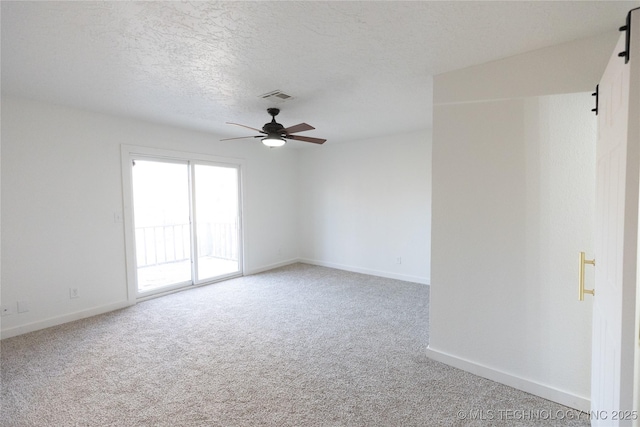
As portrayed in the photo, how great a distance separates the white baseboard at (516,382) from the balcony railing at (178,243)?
157 inches

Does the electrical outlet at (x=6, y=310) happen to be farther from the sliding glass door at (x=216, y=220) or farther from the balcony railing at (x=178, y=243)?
the balcony railing at (x=178, y=243)

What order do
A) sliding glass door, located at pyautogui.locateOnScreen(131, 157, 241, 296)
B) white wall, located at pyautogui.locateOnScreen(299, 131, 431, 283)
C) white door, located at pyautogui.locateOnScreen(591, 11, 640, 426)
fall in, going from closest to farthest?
1. white door, located at pyautogui.locateOnScreen(591, 11, 640, 426)
2. sliding glass door, located at pyautogui.locateOnScreen(131, 157, 241, 296)
3. white wall, located at pyautogui.locateOnScreen(299, 131, 431, 283)

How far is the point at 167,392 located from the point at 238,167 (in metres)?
3.70

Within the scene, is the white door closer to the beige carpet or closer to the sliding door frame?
the beige carpet

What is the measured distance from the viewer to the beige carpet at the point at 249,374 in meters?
1.86

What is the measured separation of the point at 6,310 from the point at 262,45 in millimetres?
3579

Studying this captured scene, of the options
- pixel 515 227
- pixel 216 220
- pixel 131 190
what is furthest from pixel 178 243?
pixel 515 227

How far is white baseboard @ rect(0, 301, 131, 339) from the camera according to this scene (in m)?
2.93

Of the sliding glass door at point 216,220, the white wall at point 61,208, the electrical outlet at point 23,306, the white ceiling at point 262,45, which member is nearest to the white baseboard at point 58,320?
the white wall at point 61,208

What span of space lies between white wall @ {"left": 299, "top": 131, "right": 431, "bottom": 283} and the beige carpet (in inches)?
53.0

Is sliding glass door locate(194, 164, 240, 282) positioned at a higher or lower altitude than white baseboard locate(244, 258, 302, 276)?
higher

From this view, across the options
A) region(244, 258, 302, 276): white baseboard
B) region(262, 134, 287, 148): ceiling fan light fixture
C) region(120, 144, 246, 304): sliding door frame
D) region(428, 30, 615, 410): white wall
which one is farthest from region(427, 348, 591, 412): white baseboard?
region(120, 144, 246, 304): sliding door frame

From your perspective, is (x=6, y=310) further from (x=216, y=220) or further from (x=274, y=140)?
(x=216, y=220)

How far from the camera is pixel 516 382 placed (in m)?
2.10
